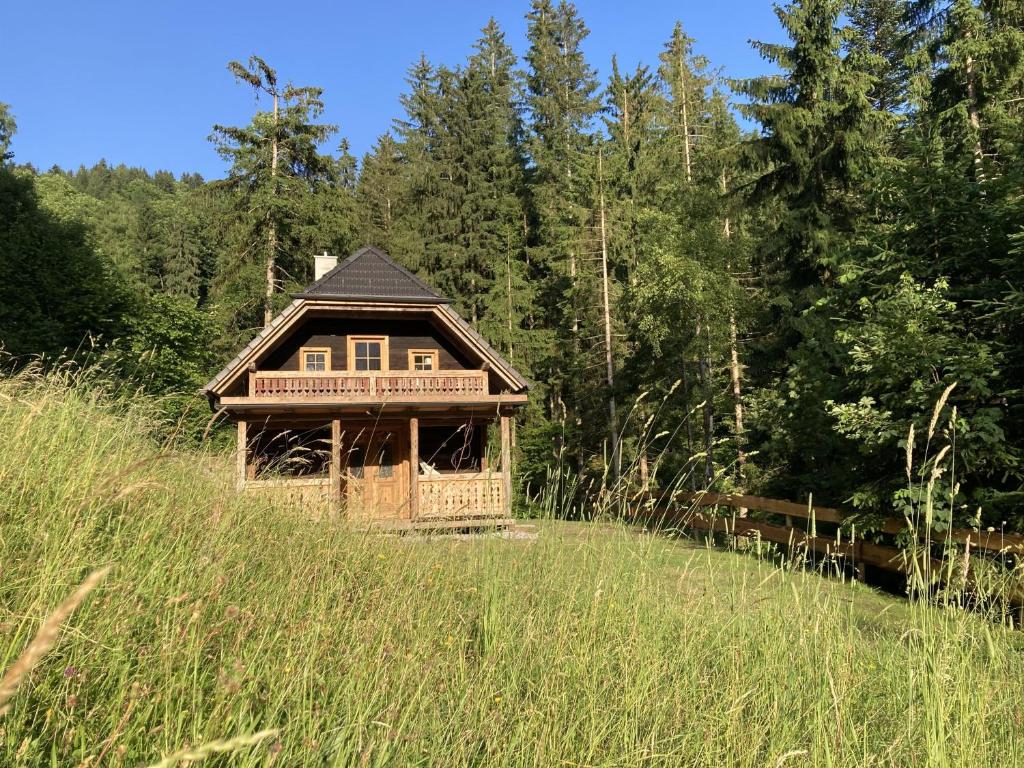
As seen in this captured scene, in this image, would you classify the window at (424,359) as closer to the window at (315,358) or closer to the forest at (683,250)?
the window at (315,358)

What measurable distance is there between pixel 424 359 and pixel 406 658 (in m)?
15.5

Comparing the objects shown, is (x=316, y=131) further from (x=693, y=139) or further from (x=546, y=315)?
(x=693, y=139)

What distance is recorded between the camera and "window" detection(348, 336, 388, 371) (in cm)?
1709

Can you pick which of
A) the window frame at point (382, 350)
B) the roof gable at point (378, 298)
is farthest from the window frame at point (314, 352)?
the roof gable at point (378, 298)

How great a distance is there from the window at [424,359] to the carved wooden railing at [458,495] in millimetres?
3697

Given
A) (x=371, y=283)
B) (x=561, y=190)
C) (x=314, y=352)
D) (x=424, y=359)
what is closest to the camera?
(x=371, y=283)

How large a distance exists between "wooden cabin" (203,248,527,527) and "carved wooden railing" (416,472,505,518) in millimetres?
25

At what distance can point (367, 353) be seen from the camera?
1730cm

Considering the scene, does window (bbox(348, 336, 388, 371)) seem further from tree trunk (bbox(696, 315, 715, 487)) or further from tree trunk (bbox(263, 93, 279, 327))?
tree trunk (bbox(696, 315, 715, 487))

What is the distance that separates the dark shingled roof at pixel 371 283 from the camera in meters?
16.1

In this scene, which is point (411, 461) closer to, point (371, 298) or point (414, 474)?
point (414, 474)

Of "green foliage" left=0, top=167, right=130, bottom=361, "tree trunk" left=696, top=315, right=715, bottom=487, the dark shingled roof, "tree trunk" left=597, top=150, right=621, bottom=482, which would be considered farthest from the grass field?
"green foliage" left=0, top=167, right=130, bottom=361

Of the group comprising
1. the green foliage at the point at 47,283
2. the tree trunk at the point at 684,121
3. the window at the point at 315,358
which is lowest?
the window at the point at 315,358

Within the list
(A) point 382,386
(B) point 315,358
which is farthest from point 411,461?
(B) point 315,358
